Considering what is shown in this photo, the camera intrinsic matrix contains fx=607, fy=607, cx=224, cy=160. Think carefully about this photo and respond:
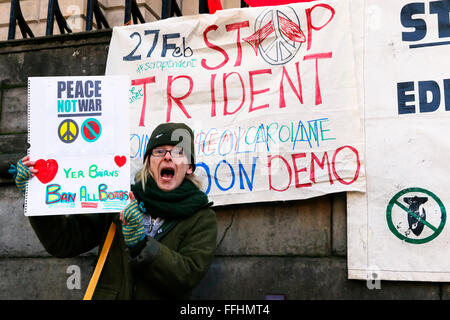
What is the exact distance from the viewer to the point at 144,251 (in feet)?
9.96

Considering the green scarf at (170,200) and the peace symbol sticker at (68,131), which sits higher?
the peace symbol sticker at (68,131)

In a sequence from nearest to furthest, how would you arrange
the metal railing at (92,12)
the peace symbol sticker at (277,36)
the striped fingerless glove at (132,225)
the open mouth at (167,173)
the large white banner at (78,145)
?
1. the striped fingerless glove at (132,225)
2. the large white banner at (78,145)
3. the open mouth at (167,173)
4. the peace symbol sticker at (277,36)
5. the metal railing at (92,12)

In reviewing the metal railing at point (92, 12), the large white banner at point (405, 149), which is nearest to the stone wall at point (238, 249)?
the large white banner at point (405, 149)

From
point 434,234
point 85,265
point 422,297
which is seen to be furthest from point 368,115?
point 85,265

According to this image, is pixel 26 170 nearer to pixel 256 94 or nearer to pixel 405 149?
pixel 256 94

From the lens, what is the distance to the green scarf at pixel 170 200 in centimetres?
333

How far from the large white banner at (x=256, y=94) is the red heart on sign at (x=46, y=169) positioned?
1752 millimetres

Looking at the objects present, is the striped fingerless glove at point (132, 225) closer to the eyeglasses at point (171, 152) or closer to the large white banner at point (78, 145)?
the large white banner at point (78, 145)

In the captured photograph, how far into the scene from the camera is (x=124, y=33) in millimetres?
5406

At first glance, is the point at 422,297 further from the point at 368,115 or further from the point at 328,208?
the point at 368,115

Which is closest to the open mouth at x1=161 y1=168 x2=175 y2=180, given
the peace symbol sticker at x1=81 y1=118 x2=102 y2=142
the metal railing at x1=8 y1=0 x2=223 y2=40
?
the peace symbol sticker at x1=81 y1=118 x2=102 y2=142

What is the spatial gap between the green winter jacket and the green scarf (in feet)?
0.19

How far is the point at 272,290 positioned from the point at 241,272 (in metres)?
0.28

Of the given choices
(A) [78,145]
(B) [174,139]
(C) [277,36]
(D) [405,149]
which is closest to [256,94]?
(C) [277,36]
